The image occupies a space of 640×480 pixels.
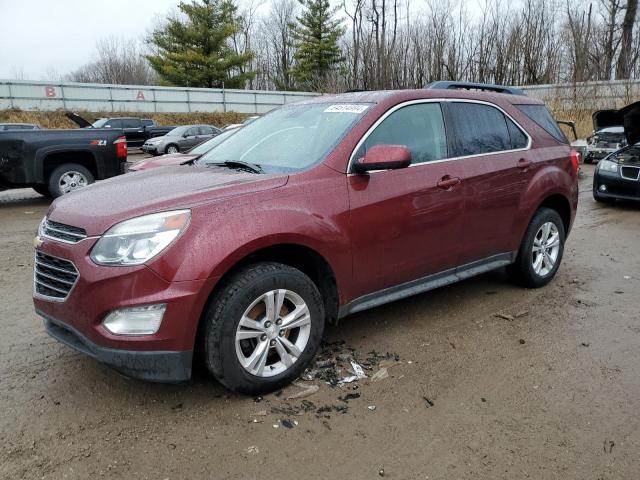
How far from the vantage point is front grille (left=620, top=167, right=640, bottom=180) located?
9141mm

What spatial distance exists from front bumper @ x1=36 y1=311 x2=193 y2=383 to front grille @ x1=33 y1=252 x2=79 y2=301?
→ 0.81 feet

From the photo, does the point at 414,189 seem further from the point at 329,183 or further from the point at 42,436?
the point at 42,436

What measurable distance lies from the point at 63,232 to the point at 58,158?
748 centimetres

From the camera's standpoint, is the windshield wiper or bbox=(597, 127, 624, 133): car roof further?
bbox=(597, 127, 624, 133): car roof

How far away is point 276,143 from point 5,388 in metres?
2.33

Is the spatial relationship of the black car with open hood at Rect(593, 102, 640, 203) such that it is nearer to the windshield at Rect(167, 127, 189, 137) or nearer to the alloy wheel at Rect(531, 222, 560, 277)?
the alloy wheel at Rect(531, 222, 560, 277)

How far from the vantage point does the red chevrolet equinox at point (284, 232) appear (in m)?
2.65

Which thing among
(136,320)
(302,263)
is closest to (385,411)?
(302,263)

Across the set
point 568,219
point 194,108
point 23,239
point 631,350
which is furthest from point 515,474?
point 194,108

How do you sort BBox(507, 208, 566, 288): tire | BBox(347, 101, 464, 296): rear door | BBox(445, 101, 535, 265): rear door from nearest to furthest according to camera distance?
BBox(347, 101, 464, 296): rear door, BBox(445, 101, 535, 265): rear door, BBox(507, 208, 566, 288): tire

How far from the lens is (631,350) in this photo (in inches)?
143

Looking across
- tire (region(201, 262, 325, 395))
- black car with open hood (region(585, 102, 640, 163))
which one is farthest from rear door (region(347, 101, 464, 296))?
black car with open hood (region(585, 102, 640, 163))

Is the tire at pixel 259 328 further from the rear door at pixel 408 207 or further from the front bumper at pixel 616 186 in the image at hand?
the front bumper at pixel 616 186

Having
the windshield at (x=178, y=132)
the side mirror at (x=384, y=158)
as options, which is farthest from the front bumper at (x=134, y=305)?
the windshield at (x=178, y=132)
